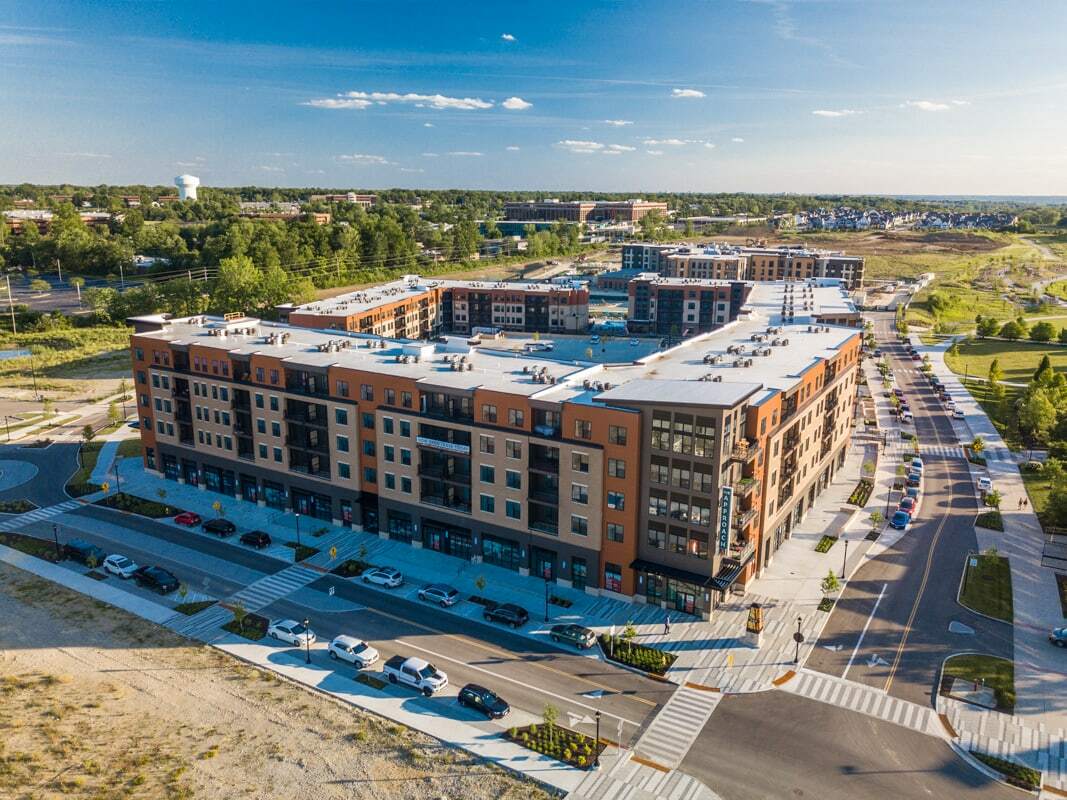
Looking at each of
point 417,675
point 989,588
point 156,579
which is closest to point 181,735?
point 417,675

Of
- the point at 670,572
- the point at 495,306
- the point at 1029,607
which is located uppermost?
the point at 495,306

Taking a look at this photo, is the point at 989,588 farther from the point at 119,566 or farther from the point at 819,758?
the point at 119,566

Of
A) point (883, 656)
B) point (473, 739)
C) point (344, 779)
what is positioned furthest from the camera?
point (883, 656)

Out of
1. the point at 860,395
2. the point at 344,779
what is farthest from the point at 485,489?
the point at 860,395

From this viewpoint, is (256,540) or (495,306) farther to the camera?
(495,306)

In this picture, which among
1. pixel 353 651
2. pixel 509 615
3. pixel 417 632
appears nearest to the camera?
pixel 353 651

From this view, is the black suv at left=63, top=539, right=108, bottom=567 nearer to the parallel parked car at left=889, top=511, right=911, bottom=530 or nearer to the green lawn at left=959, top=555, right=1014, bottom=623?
the green lawn at left=959, top=555, right=1014, bottom=623

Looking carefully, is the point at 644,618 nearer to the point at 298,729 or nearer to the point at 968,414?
the point at 298,729
